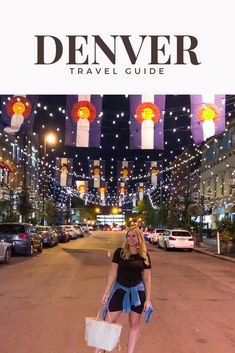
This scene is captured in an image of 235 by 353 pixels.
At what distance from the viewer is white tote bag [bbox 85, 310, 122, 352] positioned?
5.41 metres

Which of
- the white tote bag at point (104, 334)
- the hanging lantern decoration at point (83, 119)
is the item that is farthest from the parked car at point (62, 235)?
the white tote bag at point (104, 334)

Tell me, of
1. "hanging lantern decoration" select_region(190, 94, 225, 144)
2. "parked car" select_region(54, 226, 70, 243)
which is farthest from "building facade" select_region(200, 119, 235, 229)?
"hanging lantern decoration" select_region(190, 94, 225, 144)

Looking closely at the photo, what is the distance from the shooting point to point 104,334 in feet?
17.8

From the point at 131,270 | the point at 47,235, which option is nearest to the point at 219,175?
the point at 47,235

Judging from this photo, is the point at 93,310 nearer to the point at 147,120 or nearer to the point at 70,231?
the point at 147,120

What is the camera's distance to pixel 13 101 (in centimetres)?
2352

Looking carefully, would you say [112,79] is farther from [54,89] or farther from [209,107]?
[209,107]

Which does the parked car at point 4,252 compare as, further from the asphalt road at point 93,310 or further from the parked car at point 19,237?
the parked car at point 19,237

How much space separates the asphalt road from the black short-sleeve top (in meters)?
1.45

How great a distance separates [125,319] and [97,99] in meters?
14.5

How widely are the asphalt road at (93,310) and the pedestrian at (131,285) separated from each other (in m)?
1.27

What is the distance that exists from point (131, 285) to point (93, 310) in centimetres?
444

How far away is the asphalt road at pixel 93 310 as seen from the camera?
24.8 ft

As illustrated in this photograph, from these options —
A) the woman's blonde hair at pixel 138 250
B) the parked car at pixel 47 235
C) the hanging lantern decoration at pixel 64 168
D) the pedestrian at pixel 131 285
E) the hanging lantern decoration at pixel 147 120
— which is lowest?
the pedestrian at pixel 131 285
